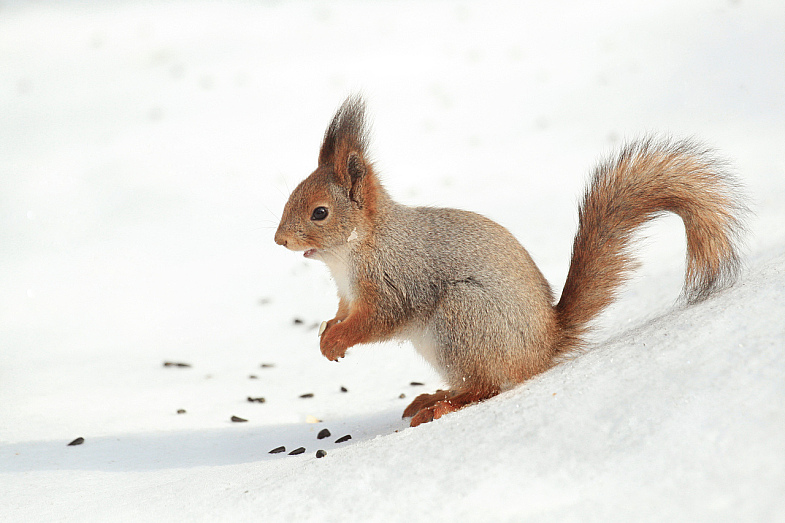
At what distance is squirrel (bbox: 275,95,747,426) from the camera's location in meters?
2.16

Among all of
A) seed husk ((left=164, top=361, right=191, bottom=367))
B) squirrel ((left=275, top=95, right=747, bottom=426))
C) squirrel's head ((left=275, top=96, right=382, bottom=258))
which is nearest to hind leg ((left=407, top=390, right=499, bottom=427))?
squirrel ((left=275, top=95, right=747, bottom=426))

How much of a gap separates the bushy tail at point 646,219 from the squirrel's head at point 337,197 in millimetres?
645

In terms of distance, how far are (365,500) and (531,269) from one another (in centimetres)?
93

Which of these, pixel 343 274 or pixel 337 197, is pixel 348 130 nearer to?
pixel 337 197

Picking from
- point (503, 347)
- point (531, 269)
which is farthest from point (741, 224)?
point (503, 347)

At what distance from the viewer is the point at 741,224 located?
218cm

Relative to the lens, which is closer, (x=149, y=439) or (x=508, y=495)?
(x=508, y=495)

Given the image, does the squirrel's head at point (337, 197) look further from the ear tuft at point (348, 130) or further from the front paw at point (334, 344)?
the front paw at point (334, 344)

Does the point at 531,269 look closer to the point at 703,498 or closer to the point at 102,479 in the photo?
the point at 703,498

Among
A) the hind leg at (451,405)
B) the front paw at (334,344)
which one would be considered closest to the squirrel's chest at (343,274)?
the front paw at (334,344)

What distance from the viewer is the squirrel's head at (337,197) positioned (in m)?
2.25

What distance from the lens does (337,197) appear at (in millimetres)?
2273

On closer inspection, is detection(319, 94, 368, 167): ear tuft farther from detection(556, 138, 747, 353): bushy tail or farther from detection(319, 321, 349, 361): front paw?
detection(556, 138, 747, 353): bushy tail

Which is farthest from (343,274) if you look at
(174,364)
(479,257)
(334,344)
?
(174,364)
